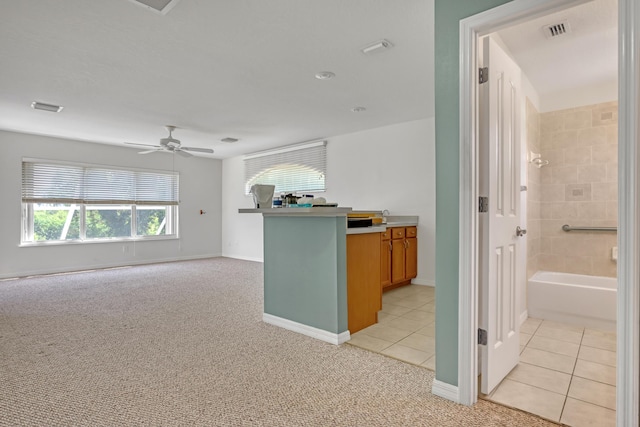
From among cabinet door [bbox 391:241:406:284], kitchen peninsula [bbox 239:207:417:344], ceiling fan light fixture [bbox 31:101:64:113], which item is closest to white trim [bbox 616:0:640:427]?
kitchen peninsula [bbox 239:207:417:344]

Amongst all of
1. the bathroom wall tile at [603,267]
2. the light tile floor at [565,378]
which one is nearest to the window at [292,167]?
the bathroom wall tile at [603,267]

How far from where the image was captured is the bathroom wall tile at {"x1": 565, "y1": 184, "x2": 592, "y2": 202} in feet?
12.4

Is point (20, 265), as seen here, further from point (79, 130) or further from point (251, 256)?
point (251, 256)

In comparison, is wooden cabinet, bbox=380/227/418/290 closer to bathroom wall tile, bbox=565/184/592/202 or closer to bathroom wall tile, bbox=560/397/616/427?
bathroom wall tile, bbox=565/184/592/202

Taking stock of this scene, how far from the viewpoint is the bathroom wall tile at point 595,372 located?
2143 mm

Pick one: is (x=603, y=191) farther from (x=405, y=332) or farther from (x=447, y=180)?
(x=447, y=180)

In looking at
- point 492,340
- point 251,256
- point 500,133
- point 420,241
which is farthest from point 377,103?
point 251,256

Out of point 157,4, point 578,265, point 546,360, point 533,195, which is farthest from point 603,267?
point 157,4

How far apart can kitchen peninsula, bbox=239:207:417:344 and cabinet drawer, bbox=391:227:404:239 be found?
1.41 m

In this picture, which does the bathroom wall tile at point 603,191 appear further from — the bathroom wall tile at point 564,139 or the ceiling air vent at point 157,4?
the ceiling air vent at point 157,4

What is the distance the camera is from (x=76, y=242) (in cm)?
629

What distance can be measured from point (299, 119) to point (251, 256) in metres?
3.83

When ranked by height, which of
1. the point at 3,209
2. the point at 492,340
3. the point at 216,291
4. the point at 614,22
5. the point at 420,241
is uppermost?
the point at 614,22

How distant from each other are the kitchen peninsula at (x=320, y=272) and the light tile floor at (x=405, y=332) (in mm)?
150
